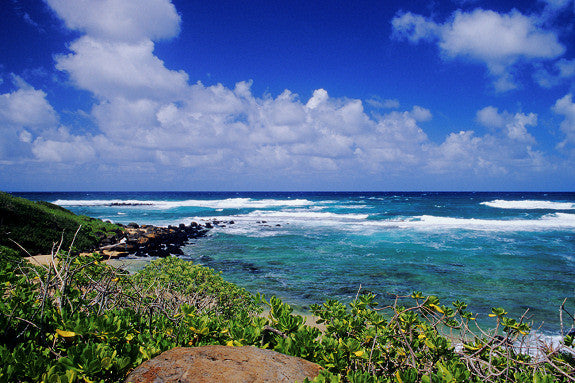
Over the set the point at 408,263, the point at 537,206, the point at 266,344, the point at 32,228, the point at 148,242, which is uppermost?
the point at 266,344

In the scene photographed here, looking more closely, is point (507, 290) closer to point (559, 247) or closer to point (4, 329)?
point (559, 247)

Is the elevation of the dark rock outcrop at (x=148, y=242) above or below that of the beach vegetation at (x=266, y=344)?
below

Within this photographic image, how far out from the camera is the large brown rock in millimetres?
2027

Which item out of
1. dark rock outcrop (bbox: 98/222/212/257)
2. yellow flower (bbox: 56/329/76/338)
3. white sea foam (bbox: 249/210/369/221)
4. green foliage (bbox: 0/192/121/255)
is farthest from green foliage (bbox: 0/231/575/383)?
white sea foam (bbox: 249/210/369/221)

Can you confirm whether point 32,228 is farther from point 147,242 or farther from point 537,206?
point 537,206

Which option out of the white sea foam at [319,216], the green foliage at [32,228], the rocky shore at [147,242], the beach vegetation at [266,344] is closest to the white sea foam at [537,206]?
the white sea foam at [319,216]

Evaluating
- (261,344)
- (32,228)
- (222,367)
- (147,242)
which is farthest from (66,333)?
(147,242)

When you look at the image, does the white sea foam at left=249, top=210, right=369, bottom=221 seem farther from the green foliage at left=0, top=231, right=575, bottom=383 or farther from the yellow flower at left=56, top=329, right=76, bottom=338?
the yellow flower at left=56, top=329, right=76, bottom=338

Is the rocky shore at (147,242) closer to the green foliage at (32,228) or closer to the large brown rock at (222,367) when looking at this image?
the green foliage at (32,228)

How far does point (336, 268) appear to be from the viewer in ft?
46.4

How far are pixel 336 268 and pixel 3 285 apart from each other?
12518mm

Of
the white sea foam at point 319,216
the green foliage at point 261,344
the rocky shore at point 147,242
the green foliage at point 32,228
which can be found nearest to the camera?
the green foliage at point 261,344

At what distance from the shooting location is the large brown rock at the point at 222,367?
79.8 inches

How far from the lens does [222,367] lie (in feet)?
6.99
